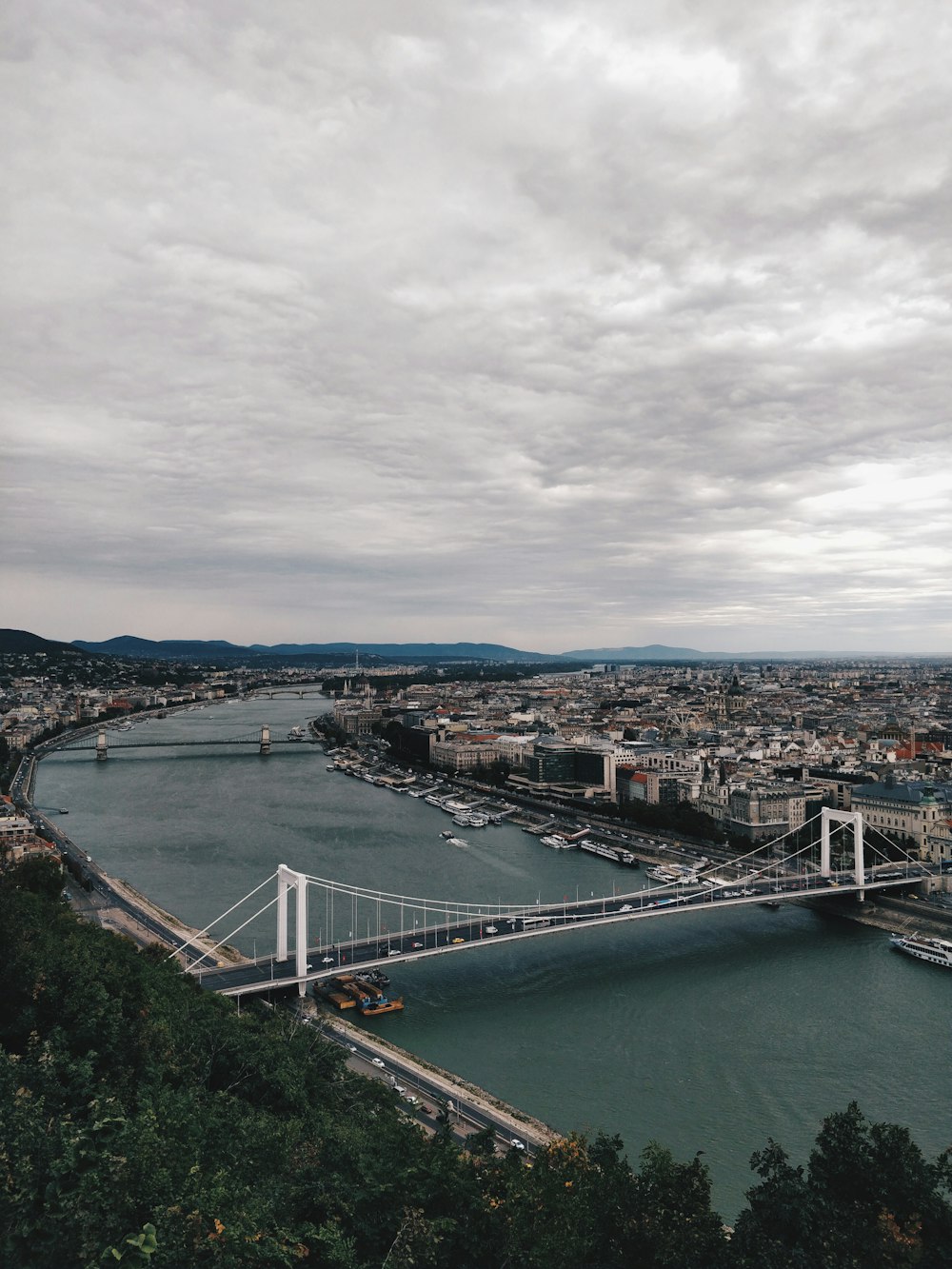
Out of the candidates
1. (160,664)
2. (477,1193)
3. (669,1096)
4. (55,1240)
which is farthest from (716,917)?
(160,664)

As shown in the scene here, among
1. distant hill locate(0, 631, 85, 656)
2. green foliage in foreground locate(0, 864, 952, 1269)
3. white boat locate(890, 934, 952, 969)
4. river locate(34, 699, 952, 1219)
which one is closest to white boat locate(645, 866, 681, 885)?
river locate(34, 699, 952, 1219)

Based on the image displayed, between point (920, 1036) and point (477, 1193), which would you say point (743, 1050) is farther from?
point (477, 1193)

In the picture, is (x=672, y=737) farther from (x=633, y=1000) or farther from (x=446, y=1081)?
(x=446, y=1081)

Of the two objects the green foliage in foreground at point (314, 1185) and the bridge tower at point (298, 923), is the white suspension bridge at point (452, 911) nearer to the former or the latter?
the bridge tower at point (298, 923)

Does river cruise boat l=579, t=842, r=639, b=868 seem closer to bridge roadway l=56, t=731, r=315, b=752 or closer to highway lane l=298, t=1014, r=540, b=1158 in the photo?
highway lane l=298, t=1014, r=540, b=1158

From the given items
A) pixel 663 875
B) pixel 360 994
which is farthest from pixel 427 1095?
pixel 663 875

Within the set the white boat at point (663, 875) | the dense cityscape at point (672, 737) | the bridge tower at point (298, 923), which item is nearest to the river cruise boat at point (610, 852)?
the white boat at point (663, 875)
